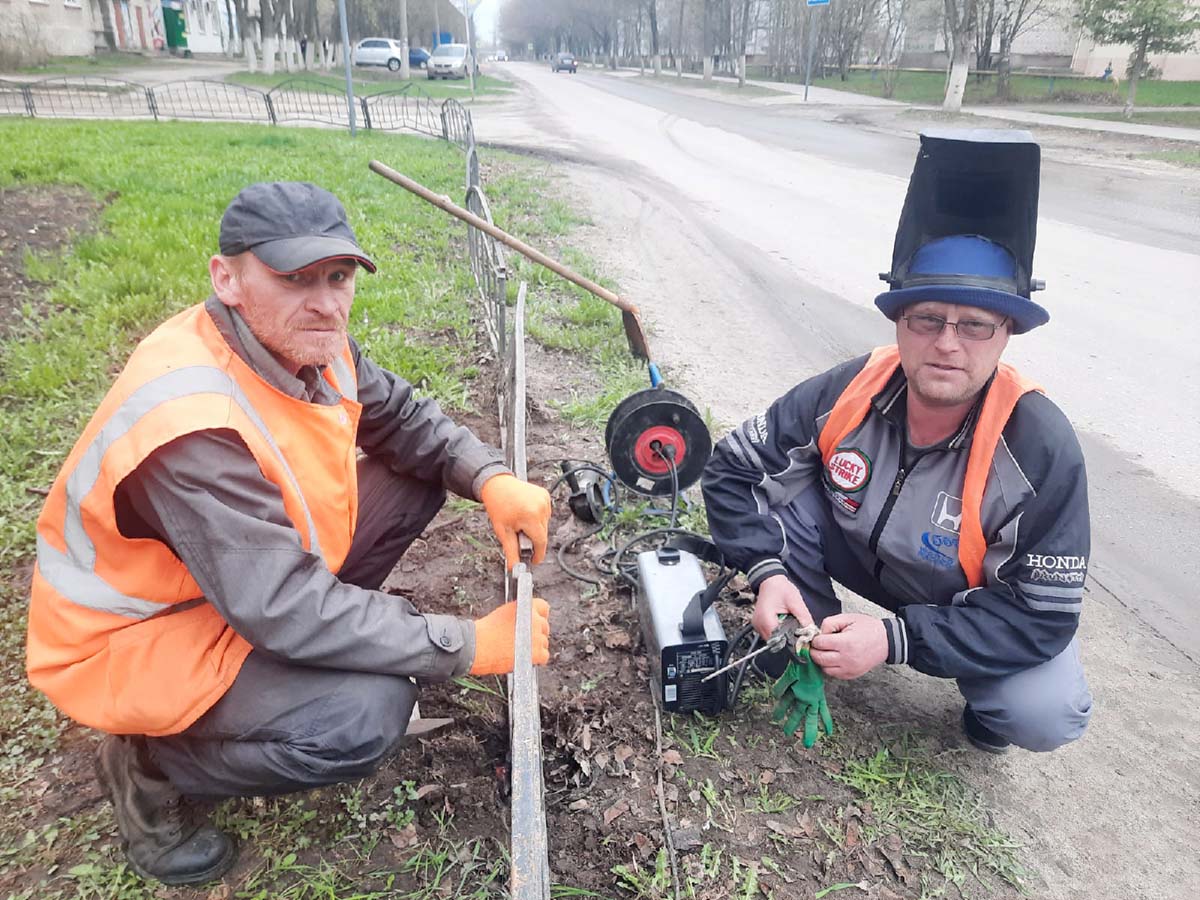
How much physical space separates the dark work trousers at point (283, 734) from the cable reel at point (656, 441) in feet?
5.97

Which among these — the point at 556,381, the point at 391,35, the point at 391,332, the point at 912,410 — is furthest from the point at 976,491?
the point at 391,35

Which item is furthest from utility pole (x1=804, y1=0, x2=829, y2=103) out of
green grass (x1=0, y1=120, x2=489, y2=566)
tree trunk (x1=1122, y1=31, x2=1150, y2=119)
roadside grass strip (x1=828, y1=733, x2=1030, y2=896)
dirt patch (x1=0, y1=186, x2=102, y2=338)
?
roadside grass strip (x1=828, y1=733, x2=1030, y2=896)

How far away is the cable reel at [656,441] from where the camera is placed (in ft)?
11.9

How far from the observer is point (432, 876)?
7.09 feet

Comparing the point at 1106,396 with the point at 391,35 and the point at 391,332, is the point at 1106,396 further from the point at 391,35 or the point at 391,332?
the point at 391,35

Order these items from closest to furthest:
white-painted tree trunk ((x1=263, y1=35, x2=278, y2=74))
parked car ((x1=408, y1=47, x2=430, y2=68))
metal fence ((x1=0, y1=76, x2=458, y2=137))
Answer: metal fence ((x1=0, y1=76, x2=458, y2=137)), white-painted tree trunk ((x1=263, y1=35, x2=278, y2=74)), parked car ((x1=408, y1=47, x2=430, y2=68))

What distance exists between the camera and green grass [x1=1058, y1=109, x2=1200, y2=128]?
73.3ft

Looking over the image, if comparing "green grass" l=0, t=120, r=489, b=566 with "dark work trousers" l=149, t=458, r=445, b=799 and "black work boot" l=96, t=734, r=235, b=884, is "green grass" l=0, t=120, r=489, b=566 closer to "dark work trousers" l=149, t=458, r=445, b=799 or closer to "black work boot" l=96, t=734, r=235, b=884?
"black work boot" l=96, t=734, r=235, b=884

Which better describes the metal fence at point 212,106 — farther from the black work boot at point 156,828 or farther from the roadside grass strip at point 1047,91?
the roadside grass strip at point 1047,91

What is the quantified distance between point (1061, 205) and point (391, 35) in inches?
2282

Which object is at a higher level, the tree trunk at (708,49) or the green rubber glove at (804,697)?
the tree trunk at (708,49)

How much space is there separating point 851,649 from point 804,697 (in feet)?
0.81

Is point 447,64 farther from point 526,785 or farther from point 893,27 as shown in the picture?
point 526,785

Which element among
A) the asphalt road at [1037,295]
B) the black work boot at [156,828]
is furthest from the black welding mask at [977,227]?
the black work boot at [156,828]
